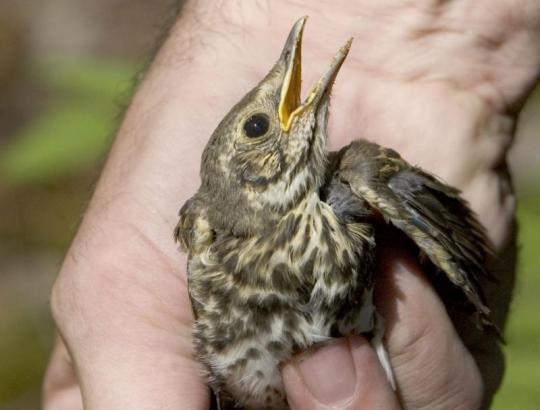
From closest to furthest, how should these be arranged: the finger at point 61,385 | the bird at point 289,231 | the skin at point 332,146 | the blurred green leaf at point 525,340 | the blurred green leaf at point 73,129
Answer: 1. the bird at point 289,231
2. the skin at point 332,146
3. the finger at point 61,385
4. the blurred green leaf at point 525,340
5. the blurred green leaf at point 73,129

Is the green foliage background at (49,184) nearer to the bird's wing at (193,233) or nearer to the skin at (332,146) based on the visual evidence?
the skin at (332,146)

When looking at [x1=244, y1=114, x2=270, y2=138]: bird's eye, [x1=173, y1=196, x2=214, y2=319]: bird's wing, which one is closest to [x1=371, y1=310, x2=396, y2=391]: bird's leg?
[x1=173, y1=196, x2=214, y2=319]: bird's wing

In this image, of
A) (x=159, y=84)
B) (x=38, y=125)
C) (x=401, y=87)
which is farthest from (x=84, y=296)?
(x=38, y=125)

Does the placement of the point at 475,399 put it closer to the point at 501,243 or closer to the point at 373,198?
the point at 501,243

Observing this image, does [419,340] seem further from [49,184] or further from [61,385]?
[49,184]

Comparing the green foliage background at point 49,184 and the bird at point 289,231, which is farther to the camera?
the green foliage background at point 49,184

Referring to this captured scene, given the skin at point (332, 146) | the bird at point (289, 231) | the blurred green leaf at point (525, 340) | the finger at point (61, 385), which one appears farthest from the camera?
the blurred green leaf at point (525, 340)

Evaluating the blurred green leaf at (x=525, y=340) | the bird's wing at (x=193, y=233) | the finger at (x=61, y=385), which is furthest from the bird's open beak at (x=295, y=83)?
the blurred green leaf at (x=525, y=340)
